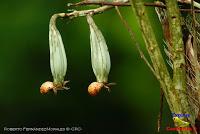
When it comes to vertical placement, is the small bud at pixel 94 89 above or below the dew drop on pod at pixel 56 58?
below

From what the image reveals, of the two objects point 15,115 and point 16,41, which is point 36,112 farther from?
point 16,41

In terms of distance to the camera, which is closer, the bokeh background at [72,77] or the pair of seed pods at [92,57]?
the pair of seed pods at [92,57]

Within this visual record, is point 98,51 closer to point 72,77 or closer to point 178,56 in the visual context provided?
point 178,56

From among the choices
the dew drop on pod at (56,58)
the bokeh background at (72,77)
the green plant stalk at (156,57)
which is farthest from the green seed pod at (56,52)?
the bokeh background at (72,77)

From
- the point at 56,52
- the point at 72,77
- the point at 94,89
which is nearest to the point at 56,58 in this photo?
the point at 56,52

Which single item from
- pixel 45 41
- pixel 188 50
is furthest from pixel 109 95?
pixel 188 50

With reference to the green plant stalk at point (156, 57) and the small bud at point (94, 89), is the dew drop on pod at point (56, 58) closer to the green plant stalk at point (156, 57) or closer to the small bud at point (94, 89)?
the small bud at point (94, 89)
